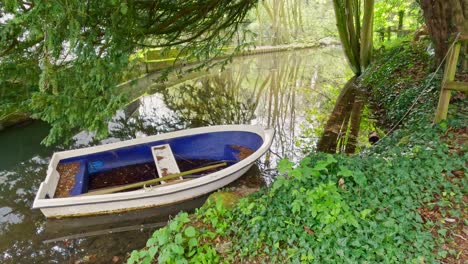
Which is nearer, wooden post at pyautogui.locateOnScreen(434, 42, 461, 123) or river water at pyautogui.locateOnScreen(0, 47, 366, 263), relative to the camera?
wooden post at pyautogui.locateOnScreen(434, 42, 461, 123)

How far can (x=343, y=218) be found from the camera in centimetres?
240

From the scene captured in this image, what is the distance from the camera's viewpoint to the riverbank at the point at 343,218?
2.31m

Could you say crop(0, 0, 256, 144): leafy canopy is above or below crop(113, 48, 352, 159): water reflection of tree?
above

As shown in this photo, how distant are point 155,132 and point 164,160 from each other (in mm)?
3123

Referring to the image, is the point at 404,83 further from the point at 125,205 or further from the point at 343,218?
the point at 125,205

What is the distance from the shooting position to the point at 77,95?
3207 millimetres

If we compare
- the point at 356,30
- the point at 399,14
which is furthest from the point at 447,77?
the point at 399,14

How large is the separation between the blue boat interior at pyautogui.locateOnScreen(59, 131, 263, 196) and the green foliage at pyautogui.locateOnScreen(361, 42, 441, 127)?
3.07 metres

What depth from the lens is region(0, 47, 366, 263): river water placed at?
422 cm

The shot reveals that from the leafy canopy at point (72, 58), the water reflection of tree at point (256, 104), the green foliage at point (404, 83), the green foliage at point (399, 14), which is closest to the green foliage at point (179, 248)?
the leafy canopy at point (72, 58)

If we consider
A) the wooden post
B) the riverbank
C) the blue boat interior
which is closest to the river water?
the blue boat interior

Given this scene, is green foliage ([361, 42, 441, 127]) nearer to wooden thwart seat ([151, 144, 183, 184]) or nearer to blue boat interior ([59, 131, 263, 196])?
blue boat interior ([59, 131, 263, 196])

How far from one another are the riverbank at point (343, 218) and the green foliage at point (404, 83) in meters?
2.49

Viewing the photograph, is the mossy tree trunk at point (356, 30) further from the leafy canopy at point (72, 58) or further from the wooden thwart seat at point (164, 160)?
the leafy canopy at point (72, 58)
